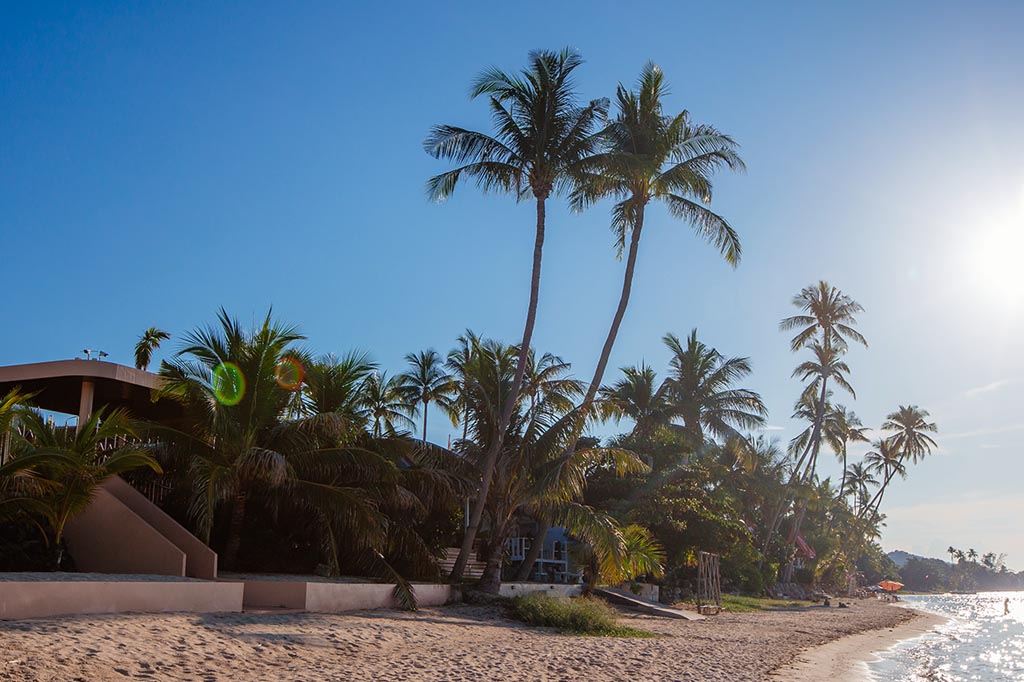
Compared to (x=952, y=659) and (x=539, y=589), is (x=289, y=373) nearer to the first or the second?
(x=539, y=589)

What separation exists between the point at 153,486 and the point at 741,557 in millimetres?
22728

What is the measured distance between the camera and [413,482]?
19234mm

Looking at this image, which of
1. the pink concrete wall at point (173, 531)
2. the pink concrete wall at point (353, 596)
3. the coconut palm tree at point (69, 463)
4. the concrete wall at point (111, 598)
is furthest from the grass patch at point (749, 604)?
the coconut palm tree at point (69, 463)

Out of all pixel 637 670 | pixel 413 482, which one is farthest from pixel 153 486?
pixel 637 670

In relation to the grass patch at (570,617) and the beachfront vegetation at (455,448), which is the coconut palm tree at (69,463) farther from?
the grass patch at (570,617)

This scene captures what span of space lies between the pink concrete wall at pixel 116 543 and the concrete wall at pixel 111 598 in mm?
1228

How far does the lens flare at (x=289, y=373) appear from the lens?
52.2ft

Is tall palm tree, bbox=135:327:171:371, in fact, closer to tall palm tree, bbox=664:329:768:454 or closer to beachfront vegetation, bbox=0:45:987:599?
beachfront vegetation, bbox=0:45:987:599

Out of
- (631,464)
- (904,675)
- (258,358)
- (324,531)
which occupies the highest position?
(258,358)

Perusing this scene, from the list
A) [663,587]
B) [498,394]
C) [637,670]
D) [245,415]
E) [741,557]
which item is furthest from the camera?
[741,557]

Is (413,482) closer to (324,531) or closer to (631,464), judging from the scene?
(324,531)

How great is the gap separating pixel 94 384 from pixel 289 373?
346cm

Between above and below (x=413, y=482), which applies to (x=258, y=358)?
above

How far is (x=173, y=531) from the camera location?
14047 mm
